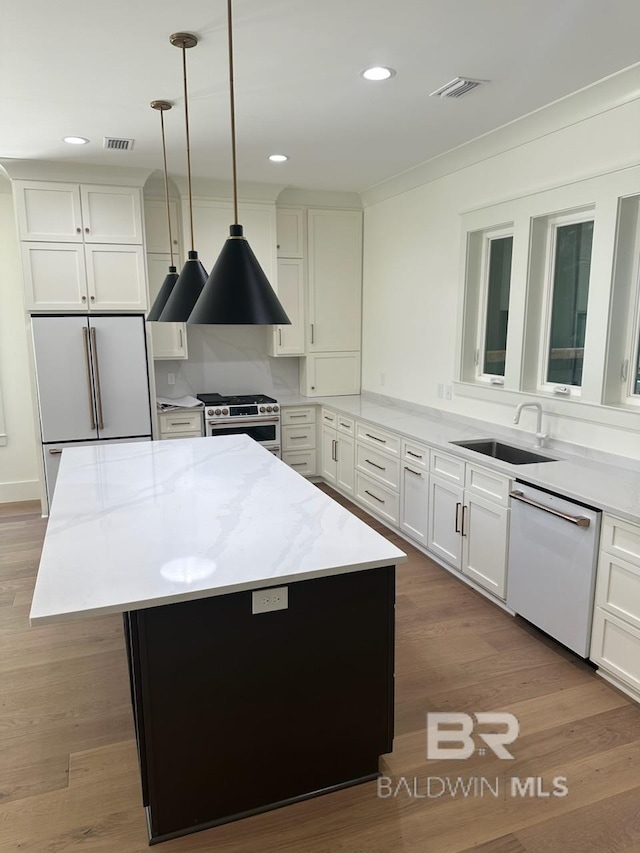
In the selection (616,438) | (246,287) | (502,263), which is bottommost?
(616,438)

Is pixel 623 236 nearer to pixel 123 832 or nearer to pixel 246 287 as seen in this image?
pixel 246 287

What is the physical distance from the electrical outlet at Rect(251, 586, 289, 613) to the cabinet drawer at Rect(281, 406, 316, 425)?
12.0 ft

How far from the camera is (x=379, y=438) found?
14.8ft

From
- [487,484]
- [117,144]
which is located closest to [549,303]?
[487,484]

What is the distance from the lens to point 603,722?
7.85ft

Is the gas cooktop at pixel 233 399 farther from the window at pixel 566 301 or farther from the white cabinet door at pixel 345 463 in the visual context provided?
the window at pixel 566 301

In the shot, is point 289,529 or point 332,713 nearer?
point 332,713

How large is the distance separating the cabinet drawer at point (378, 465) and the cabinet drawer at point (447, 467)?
0.50 meters

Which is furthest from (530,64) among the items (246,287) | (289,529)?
(289,529)

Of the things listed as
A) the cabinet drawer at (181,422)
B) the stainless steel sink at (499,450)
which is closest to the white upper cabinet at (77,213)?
the cabinet drawer at (181,422)

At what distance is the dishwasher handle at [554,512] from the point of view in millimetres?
2596

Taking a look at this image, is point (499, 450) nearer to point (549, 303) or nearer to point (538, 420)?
point (538, 420)

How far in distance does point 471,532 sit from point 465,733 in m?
1.32

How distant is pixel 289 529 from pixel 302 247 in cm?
394
